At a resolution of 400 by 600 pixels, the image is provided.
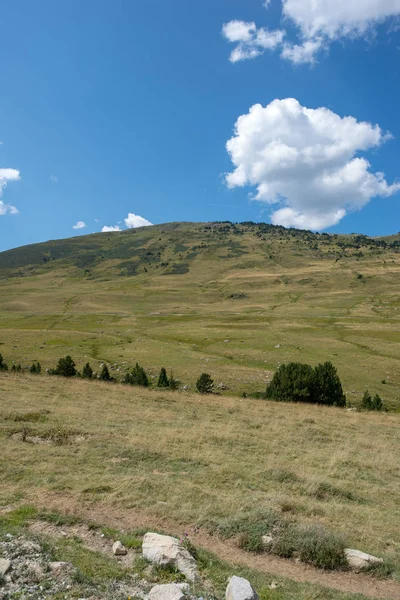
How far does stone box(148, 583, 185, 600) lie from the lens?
6.15 m

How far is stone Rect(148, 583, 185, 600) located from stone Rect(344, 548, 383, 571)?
14.8 feet

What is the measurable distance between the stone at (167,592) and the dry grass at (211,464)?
3.57m

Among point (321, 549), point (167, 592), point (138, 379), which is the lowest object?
point (138, 379)

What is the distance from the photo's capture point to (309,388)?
3856 centimetres

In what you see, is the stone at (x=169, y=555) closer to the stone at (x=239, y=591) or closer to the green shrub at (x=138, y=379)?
the stone at (x=239, y=591)

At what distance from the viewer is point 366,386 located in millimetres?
51125

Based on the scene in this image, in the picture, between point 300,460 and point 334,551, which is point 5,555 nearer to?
point 334,551

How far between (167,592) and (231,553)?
2919 millimetres

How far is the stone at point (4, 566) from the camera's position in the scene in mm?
6444

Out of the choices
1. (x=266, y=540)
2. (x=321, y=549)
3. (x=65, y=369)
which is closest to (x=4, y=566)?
(x=266, y=540)

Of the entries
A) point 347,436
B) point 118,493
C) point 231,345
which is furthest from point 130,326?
point 118,493

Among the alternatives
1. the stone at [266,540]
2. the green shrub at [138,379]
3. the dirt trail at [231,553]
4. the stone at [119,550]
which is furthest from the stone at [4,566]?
the green shrub at [138,379]

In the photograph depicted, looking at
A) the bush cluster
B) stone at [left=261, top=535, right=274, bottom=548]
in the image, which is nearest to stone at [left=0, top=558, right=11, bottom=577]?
stone at [left=261, top=535, right=274, bottom=548]

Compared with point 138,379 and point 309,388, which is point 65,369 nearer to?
point 138,379
